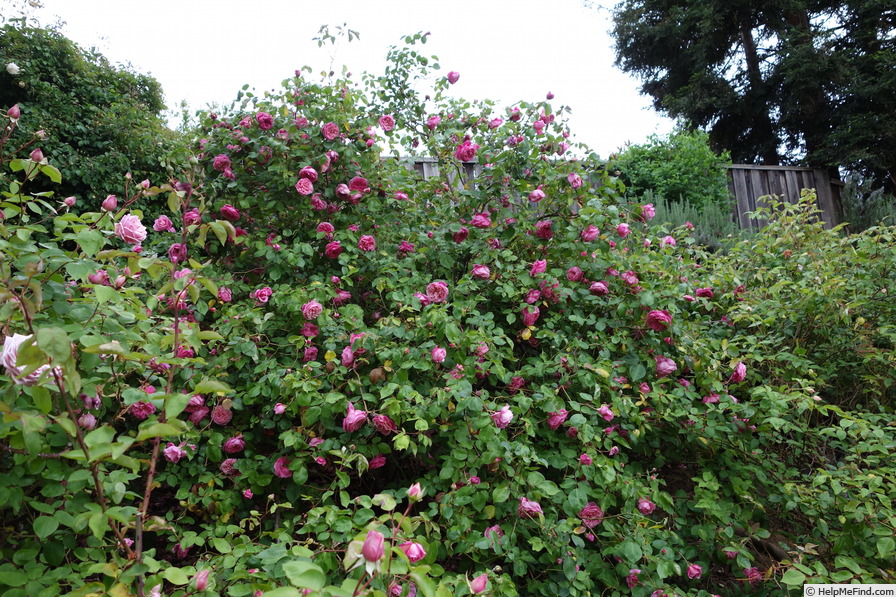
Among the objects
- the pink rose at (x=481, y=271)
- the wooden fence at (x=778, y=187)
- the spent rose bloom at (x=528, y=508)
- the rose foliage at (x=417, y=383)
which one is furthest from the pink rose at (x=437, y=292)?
the wooden fence at (x=778, y=187)

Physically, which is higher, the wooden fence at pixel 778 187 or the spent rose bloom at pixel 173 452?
the wooden fence at pixel 778 187

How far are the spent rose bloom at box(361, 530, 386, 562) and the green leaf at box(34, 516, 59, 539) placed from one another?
65 cm

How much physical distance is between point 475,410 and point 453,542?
1.13ft

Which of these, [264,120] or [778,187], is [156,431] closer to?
[264,120]

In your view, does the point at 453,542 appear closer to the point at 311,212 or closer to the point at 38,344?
the point at 38,344

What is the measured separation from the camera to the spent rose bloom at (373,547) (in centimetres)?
67

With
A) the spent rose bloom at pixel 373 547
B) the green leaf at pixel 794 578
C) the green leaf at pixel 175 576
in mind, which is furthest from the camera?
the green leaf at pixel 794 578

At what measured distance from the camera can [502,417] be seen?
1.48 metres

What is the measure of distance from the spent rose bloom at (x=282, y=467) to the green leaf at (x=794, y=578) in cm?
129

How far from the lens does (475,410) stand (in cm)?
151

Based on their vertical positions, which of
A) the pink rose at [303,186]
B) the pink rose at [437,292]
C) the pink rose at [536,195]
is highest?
the pink rose at [303,186]

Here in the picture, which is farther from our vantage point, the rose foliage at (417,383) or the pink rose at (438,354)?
the pink rose at (438,354)

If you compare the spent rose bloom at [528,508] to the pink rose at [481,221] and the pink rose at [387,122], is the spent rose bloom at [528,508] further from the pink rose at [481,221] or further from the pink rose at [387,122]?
the pink rose at [387,122]

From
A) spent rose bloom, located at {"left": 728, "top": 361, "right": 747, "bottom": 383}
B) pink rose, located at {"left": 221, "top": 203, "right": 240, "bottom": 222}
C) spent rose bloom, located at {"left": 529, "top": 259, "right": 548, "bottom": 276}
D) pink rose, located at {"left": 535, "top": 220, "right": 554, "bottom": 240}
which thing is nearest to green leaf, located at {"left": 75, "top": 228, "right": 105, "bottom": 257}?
pink rose, located at {"left": 221, "top": 203, "right": 240, "bottom": 222}
